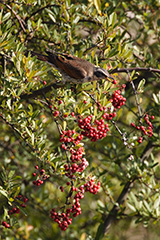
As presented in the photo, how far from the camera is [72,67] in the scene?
3275mm

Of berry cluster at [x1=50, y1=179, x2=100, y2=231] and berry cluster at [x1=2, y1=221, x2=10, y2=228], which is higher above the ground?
berry cluster at [x1=2, y1=221, x2=10, y2=228]

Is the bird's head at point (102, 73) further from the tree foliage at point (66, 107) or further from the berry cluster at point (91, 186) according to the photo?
the berry cluster at point (91, 186)

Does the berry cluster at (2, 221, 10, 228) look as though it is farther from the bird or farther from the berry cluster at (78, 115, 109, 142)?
the bird

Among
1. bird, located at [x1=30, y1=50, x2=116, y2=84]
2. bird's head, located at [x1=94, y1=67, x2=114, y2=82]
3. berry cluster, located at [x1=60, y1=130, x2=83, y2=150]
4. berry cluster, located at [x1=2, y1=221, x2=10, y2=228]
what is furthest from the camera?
bird, located at [x1=30, y1=50, x2=116, y2=84]

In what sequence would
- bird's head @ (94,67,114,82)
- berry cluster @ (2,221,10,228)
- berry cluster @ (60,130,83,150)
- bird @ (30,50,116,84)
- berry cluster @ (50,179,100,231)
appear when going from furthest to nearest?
bird @ (30,50,116,84)
bird's head @ (94,67,114,82)
berry cluster @ (2,221,10,228)
berry cluster @ (50,179,100,231)
berry cluster @ (60,130,83,150)

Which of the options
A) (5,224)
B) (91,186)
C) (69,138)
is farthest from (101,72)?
(5,224)

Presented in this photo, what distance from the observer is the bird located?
115 inches

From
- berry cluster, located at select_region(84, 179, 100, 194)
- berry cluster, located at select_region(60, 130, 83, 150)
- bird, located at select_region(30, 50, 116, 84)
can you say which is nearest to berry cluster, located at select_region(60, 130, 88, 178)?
berry cluster, located at select_region(60, 130, 83, 150)

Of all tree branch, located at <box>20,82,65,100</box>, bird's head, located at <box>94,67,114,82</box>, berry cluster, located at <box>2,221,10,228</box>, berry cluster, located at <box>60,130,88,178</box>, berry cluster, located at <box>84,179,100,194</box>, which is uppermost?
tree branch, located at <box>20,82,65,100</box>

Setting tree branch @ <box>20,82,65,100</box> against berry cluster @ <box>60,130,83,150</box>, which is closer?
berry cluster @ <box>60,130,83,150</box>

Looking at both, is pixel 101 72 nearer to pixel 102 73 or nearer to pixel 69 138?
pixel 102 73

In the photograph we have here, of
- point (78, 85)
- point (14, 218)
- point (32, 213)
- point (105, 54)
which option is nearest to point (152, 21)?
point (105, 54)

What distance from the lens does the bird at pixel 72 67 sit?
115 inches

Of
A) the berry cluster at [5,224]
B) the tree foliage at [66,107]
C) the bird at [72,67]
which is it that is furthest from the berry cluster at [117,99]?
the berry cluster at [5,224]
